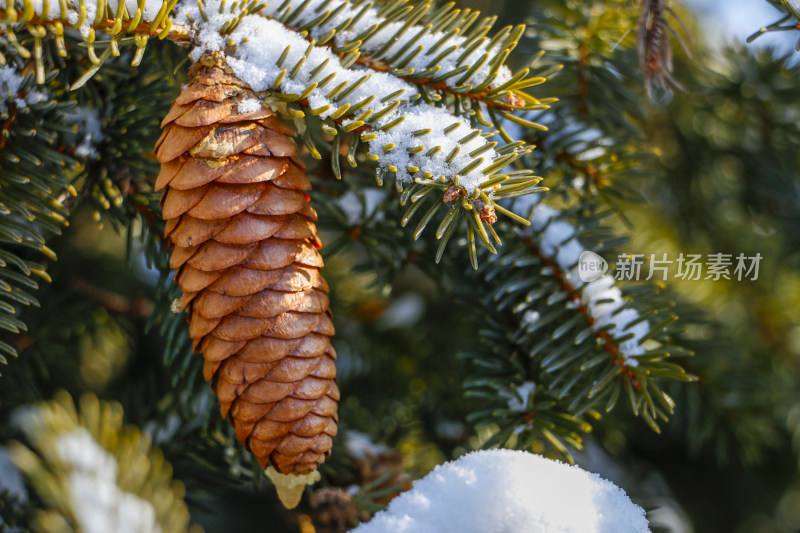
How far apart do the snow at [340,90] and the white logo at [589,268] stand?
18cm

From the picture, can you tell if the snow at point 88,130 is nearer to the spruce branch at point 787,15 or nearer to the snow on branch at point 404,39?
the snow on branch at point 404,39

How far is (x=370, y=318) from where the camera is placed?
0.90 meters

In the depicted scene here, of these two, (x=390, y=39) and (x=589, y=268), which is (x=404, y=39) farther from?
(x=589, y=268)

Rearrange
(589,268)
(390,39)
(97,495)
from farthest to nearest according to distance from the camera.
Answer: (589,268) → (390,39) → (97,495)

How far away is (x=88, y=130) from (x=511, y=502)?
0.46 metres

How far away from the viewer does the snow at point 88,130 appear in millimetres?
494

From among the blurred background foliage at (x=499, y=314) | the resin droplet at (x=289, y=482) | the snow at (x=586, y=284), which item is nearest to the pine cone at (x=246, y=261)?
the resin droplet at (x=289, y=482)

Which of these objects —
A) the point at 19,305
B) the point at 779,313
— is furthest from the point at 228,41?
the point at 779,313

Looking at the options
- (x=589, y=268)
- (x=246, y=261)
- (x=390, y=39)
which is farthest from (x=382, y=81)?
(x=589, y=268)

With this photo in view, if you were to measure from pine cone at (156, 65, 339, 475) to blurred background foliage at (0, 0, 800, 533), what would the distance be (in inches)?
4.7

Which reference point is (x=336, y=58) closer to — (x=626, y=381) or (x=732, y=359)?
(x=626, y=381)

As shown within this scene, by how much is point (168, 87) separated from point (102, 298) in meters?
0.32

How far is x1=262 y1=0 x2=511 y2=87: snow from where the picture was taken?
431 mm

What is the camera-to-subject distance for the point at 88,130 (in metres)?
0.50
